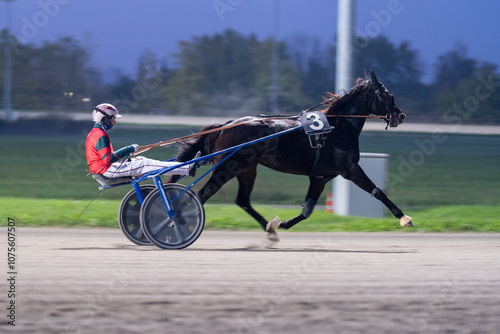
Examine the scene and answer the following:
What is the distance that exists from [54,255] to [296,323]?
318 cm

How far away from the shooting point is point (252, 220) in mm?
10250

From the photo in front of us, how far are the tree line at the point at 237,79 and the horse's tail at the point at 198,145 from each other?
7.60 meters

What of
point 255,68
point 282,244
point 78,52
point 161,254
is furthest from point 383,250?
point 78,52

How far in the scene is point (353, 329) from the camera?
4.46 meters

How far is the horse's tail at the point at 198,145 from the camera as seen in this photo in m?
8.16

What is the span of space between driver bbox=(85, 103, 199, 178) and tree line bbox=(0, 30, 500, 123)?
28.4ft

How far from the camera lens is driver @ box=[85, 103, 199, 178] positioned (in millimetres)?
7105

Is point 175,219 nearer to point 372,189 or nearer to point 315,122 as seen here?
point 315,122

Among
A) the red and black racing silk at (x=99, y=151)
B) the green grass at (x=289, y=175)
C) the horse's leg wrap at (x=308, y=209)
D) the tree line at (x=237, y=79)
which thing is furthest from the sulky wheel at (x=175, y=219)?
the tree line at (x=237, y=79)

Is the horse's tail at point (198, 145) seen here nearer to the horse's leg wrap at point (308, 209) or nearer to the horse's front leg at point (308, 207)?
the horse's front leg at point (308, 207)

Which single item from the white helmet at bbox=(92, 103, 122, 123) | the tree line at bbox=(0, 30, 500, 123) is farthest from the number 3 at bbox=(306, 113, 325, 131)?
the tree line at bbox=(0, 30, 500, 123)

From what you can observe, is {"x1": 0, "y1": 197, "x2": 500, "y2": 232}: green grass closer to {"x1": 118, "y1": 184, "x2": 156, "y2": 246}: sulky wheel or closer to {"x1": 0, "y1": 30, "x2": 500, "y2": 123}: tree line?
{"x1": 118, "y1": 184, "x2": 156, "y2": 246}: sulky wheel

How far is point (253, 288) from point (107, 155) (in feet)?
7.88

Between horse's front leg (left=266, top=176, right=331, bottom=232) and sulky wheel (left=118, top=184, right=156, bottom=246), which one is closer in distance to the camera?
Answer: sulky wheel (left=118, top=184, right=156, bottom=246)
